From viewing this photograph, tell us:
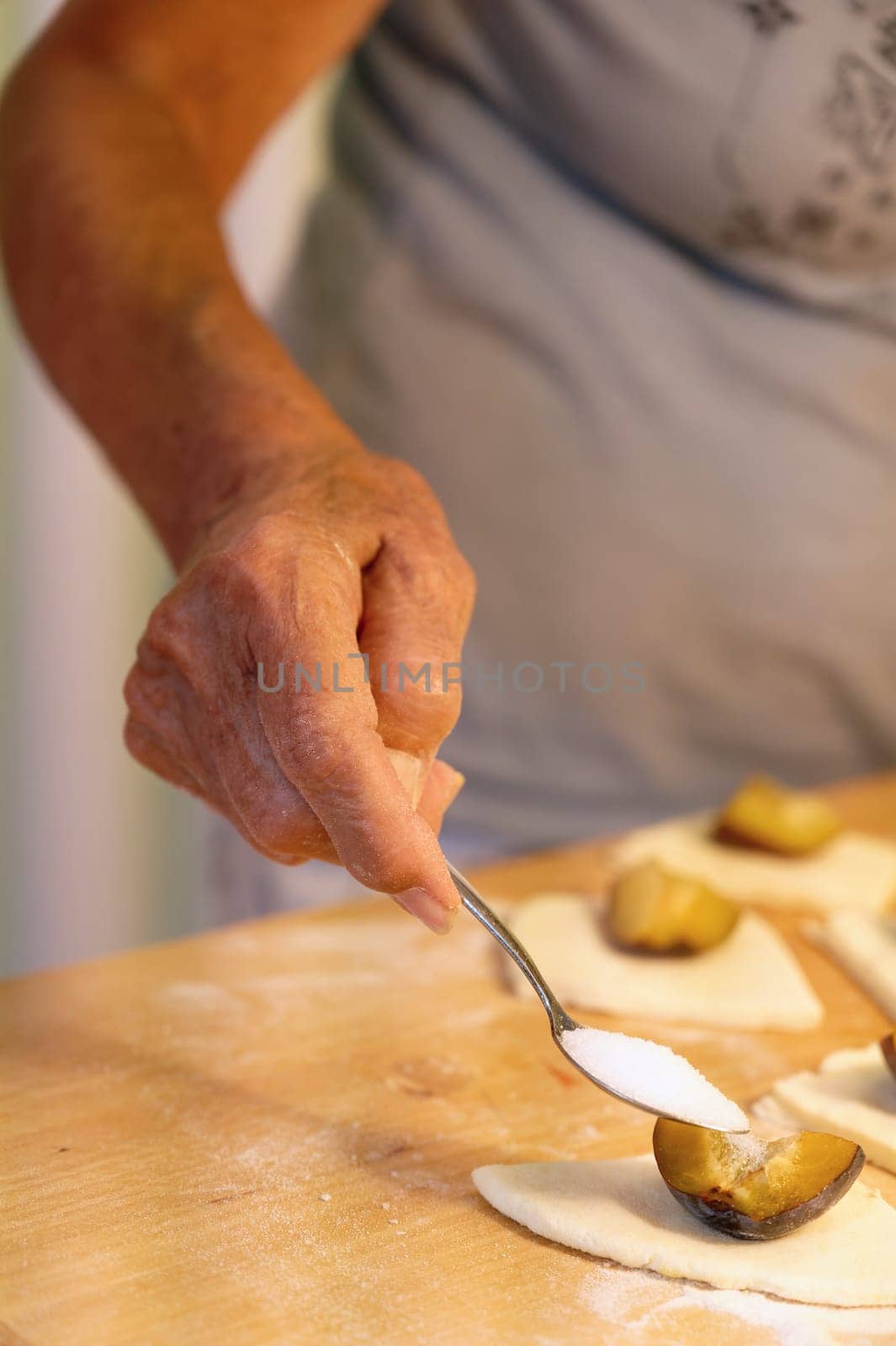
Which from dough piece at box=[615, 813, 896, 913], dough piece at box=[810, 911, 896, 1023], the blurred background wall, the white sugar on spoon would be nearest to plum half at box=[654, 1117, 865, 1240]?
the white sugar on spoon

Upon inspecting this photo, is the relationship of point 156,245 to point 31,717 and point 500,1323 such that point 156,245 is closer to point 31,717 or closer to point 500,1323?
point 500,1323

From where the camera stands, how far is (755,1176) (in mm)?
672

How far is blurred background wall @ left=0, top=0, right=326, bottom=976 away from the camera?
2.04 metres

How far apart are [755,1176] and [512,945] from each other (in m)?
→ 0.16

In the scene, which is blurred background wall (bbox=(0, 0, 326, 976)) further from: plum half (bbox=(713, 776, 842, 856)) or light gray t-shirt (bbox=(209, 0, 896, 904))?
plum half (bbox=(713, 776, 842, 856))

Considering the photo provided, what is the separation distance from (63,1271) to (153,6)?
848 millimetres

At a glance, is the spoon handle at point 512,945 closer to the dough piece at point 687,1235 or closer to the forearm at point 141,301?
the dough piece at point 687,1235

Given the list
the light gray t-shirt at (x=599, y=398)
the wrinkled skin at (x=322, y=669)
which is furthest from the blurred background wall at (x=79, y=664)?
the wrinkled skin at (x=322, y=669)

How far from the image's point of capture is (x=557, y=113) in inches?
44.9

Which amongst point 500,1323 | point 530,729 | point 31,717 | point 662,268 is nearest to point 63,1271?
point 500,1323

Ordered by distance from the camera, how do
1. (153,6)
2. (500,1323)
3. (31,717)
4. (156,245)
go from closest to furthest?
(500,1323)
(156,245)
(153,6)
(31,717)

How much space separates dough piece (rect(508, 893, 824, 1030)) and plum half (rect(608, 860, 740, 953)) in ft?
0.04

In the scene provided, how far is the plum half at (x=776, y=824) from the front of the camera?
3.83ft

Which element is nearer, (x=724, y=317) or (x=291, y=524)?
(x=291, y=524)
